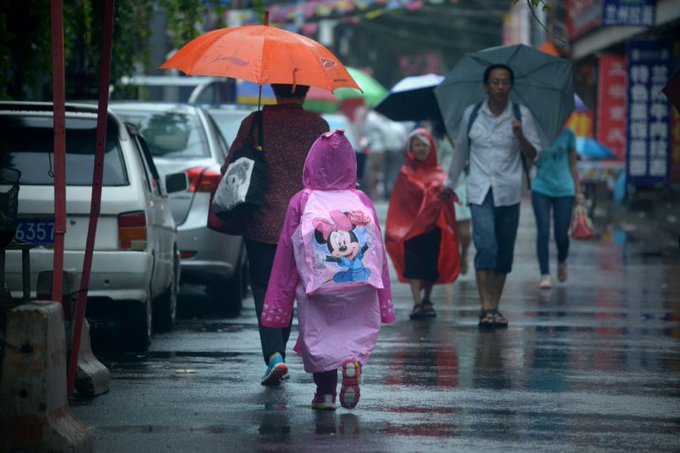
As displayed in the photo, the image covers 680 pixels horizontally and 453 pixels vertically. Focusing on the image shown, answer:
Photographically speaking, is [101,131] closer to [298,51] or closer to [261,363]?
[298,51]

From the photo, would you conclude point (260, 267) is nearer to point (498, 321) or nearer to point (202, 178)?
point (498, 321)

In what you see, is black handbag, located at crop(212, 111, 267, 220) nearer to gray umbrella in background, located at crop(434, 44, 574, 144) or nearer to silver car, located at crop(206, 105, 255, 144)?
gray umbrella in background, located at crop(434, 44, 574, 144)

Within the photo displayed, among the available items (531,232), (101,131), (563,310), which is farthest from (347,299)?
(531,232)

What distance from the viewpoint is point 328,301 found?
7.56 metres

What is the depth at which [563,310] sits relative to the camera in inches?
508

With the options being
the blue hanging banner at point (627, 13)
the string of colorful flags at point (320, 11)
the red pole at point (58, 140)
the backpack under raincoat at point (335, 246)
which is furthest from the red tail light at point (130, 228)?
the string of colorful flags at point (320, 11)

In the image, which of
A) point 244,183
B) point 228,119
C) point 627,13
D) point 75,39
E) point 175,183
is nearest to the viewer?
point 244,183

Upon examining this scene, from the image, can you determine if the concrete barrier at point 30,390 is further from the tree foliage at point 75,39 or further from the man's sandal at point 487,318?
the tree foliage at point 75,39

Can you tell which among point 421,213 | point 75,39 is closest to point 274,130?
point 421,213

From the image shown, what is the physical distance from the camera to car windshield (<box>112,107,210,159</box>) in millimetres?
12469

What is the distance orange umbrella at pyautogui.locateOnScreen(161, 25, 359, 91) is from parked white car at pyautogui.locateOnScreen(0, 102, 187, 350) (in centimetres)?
91

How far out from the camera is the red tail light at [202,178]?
12.0 m

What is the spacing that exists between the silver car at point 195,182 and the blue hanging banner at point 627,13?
15.1 meters

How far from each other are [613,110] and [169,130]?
70.7 feet
